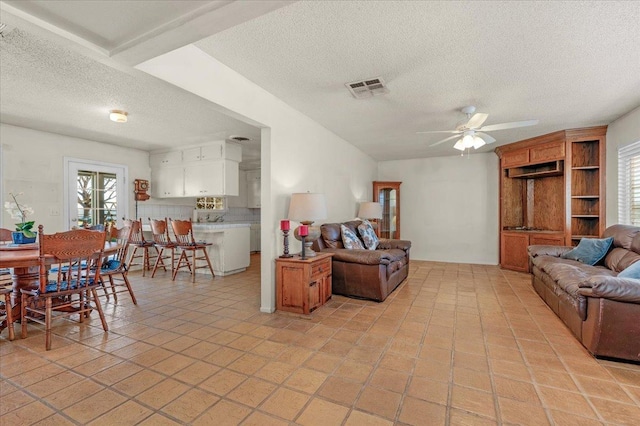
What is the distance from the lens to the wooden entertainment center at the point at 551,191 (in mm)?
4637

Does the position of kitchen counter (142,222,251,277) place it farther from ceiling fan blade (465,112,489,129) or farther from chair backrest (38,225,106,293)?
ceiling fan blade (465,112,489,129)

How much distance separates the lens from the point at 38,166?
4586 mm

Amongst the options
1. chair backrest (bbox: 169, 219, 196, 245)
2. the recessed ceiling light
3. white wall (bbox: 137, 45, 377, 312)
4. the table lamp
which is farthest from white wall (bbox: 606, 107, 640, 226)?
the recessed ceiling light

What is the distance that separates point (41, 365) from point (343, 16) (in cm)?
325

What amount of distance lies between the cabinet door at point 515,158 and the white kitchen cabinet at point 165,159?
6351mm

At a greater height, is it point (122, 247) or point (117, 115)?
point (117, 115)

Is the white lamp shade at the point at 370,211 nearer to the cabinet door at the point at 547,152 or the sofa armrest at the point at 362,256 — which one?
the sofa armrest at the point at 362,256

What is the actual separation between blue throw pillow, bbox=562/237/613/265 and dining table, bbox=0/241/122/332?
5.37m

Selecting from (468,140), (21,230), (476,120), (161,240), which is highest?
(476,120)

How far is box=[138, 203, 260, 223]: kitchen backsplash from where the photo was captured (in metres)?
6.17

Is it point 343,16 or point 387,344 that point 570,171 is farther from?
point 343,16

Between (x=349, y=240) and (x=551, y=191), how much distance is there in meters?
4.14

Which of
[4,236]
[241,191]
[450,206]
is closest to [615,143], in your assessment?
[450,206]

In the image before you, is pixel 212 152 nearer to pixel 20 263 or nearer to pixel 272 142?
pixel 272 142
